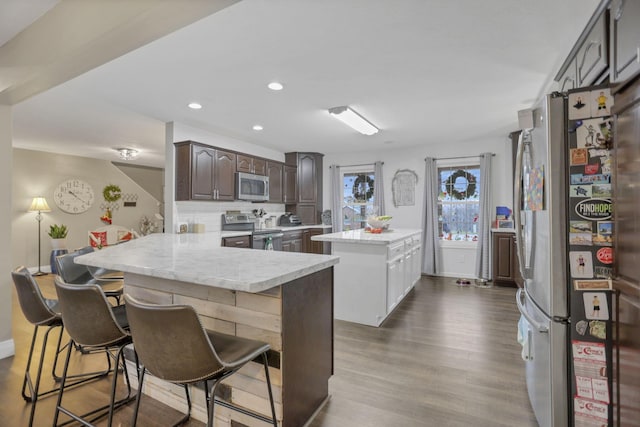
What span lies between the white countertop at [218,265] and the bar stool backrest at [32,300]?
0.27m

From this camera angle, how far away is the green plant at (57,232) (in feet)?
20.6

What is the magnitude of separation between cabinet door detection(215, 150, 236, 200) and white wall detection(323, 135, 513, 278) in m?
2.48

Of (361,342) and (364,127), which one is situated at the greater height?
(364,127)

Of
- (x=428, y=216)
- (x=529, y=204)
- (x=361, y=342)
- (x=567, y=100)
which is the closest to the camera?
(x=567, y=100)

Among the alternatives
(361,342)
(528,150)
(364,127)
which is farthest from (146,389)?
(364,127)

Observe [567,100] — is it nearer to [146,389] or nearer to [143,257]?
[143,257]

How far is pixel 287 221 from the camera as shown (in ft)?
21.1

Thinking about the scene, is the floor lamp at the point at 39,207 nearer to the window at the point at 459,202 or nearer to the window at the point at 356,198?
the window at the point at 356,198

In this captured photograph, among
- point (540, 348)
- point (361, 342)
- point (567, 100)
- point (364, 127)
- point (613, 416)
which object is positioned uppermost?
point (364, 127)

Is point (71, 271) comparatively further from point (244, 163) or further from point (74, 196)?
point (74, 196)

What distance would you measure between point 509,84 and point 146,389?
13.2ft

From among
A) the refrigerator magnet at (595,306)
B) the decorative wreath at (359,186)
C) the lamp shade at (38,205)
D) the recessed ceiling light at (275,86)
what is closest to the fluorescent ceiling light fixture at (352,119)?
the recessed ceiling light at (275,86)

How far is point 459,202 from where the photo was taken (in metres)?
5.74

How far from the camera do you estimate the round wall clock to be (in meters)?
6.56
